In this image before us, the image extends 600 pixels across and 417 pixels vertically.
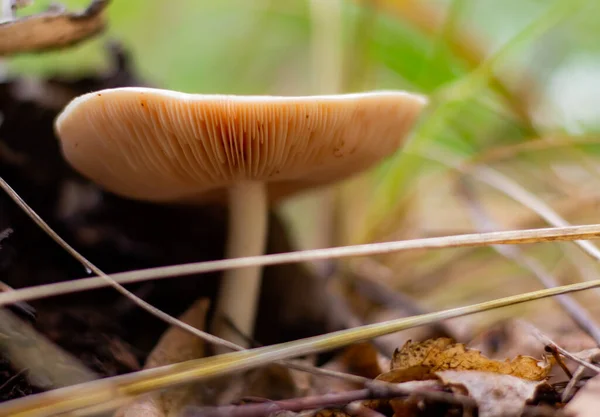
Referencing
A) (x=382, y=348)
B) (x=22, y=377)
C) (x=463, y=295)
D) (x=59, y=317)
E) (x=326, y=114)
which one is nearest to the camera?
(x=22, y=377)

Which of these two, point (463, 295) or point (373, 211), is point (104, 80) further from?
point (463, 295)

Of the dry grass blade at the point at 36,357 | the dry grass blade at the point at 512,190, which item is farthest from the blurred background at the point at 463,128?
the dry grass blade at the point at 36,357

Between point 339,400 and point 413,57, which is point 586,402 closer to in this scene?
point 339,400

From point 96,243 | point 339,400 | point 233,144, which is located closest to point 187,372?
Answer: point 339,400

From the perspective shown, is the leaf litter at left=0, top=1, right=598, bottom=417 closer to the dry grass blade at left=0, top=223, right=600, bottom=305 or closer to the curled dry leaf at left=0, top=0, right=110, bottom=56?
the curled dry leaf at left=0, top=0, right=110, bottom=56

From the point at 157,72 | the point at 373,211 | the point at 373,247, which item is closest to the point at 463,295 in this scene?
the point at 373,211

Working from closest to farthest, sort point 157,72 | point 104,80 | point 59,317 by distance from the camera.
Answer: point 59,317 < point 104,80 < point 157,72
